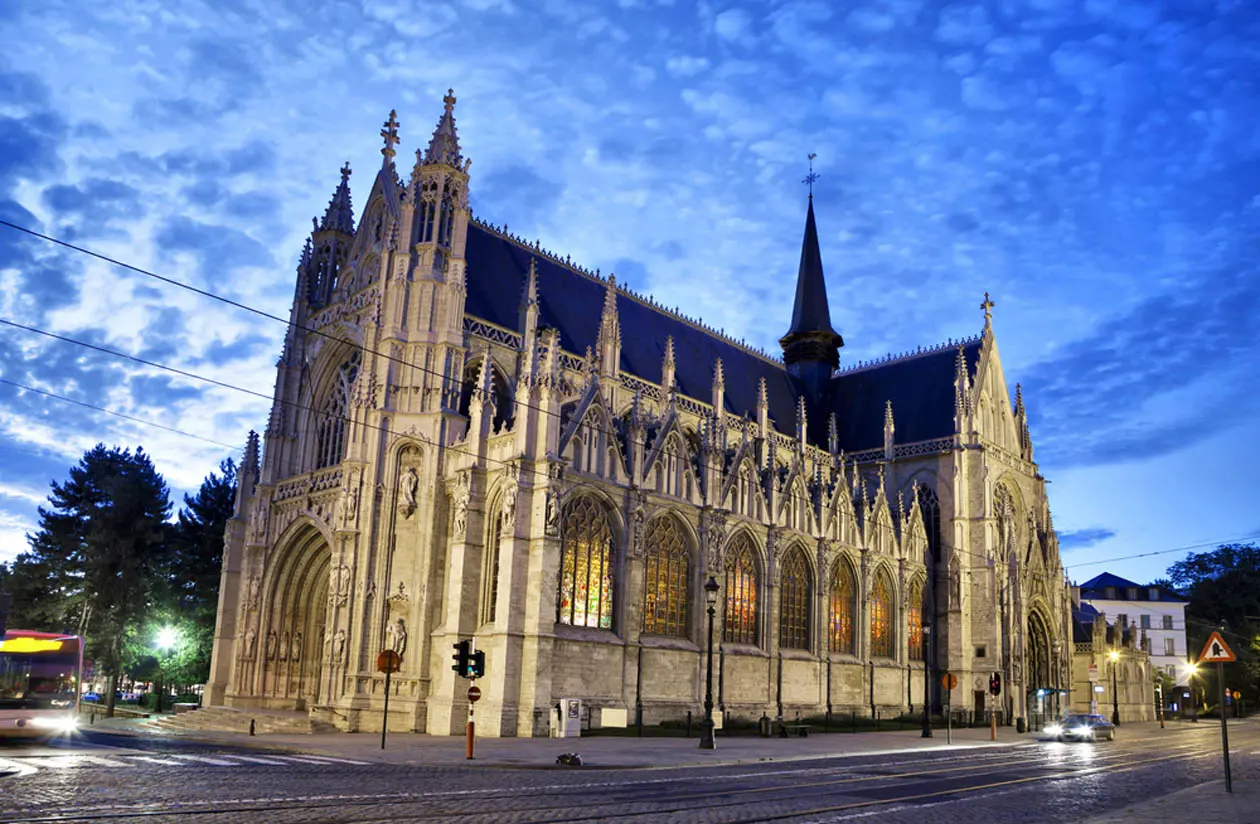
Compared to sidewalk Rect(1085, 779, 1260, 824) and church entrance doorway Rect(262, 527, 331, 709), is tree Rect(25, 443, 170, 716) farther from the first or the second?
sidewalk Rect(1085, 779, 1260, 824)

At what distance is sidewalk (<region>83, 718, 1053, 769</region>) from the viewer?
871 inches

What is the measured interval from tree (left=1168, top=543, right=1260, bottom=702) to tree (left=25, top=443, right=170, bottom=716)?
264 feet

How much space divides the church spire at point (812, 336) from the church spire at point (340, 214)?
28.8 metres

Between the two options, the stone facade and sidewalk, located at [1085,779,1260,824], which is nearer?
sidewalk, located at [1085,779,1260,824]

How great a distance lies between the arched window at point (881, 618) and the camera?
158ft

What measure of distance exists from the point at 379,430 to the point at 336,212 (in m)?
13.7

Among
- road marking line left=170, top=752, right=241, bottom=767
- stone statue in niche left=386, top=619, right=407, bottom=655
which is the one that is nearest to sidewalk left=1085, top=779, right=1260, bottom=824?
road marking line left=170, top=752, right=241, bottom=767

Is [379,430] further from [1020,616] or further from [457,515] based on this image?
[1020,616]

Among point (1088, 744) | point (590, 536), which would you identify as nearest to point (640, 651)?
point (590, 536)

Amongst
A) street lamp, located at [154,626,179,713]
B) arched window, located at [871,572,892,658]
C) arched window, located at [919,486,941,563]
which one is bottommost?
street lamp, located at [154,626,179,713]

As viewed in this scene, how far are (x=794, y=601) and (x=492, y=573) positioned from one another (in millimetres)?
16042

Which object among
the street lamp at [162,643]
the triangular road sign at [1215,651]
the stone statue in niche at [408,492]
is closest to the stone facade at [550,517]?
the stone statue in niche at [408,492]

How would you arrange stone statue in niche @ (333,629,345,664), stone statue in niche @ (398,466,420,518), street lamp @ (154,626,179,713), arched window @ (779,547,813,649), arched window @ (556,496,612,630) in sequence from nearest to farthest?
arched window @ (556,496,612,630), stone statue in niche @ (333,629,345,664), stone statue in niche @ (398,466,420,518), arched window @ (779,547,813,649), street lamp @ (154,626,179,713)

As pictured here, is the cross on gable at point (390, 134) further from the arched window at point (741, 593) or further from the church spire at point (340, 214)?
the arched window at point (741, 593)
